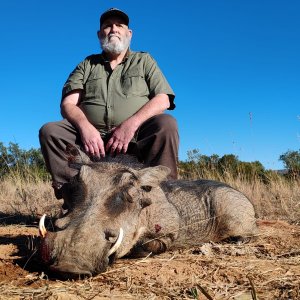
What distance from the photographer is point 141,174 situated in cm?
355

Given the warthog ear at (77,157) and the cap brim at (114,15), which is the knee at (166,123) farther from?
the cap brim at (114,15)

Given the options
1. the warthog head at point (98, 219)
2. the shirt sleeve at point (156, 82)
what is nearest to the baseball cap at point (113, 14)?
the shirt sleeve at point (156, 82)

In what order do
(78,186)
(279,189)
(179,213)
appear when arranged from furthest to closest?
(279,189) < (179,213) < (78,186)

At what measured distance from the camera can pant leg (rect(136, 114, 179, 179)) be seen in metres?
4.65

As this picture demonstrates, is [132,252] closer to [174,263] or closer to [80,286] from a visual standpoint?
[174,263]

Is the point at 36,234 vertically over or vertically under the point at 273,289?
over

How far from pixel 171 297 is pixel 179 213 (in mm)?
1691

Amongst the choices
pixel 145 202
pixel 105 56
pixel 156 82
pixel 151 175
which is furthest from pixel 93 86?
pixel 145 202

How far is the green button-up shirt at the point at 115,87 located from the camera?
16.3 feet

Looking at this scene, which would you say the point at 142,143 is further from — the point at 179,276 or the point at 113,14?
the point at 179,276

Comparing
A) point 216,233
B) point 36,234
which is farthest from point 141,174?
point 36,234

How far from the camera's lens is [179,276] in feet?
9.29

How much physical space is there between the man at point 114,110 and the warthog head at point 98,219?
967 mm

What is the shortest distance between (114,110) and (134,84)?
1.36 ft
